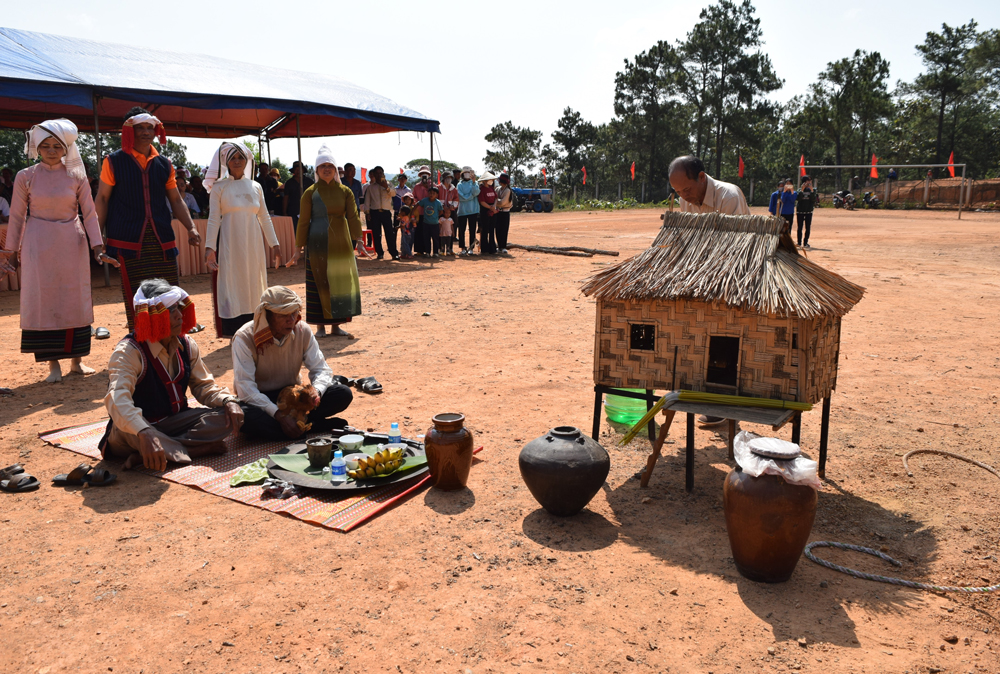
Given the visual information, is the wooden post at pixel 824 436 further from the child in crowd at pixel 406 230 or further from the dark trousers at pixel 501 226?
the dark trousers at pixel 501 226

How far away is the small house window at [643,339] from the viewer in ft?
13.9

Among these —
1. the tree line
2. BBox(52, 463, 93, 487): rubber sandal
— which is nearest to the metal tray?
BBox(52, 463, 93, 487): rubber sandal

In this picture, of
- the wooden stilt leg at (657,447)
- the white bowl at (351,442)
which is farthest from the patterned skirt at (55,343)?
the wooden stilt leg at (657,447)

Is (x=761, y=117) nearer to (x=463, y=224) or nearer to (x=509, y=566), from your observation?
(x=463, y=224)

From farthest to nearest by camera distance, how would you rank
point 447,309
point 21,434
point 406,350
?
point 447,309, point 406,350, point 21,434

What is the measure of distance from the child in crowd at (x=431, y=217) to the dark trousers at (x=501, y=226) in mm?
1381

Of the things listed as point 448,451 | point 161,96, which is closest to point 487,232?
point 161,96

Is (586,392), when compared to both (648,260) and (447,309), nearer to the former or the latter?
(648,260)

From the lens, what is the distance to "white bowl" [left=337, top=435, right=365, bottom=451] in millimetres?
4332

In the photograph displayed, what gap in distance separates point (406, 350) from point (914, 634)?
17.5 feet

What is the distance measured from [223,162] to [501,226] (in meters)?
10.2

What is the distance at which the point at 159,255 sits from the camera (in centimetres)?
627

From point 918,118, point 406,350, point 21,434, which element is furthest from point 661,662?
point 918,118

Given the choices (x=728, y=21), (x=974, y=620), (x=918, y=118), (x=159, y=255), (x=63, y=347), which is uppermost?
(x=728, y=21)
